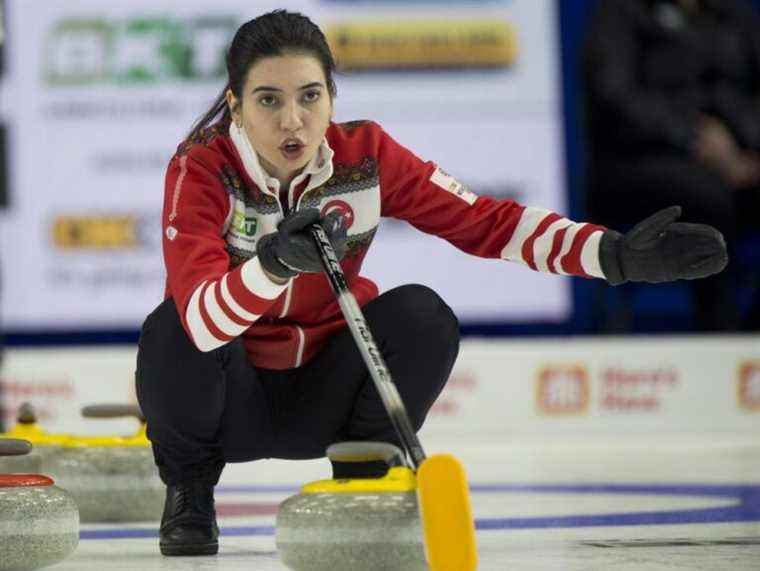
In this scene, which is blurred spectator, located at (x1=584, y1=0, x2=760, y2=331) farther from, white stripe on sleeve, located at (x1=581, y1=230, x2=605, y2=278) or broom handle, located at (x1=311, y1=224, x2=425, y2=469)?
broom handle, located at (x1=311, y1=224, x2=425, y2=469)

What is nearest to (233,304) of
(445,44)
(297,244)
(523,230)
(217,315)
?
(217,315)

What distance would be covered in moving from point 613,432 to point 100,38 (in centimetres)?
250

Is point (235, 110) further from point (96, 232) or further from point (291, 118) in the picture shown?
point (96, 232)

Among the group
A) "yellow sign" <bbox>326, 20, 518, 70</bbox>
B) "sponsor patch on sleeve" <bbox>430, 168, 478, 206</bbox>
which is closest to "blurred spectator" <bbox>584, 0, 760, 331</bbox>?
"yellow sign" <bbox>326, 20, 518, 70</bbox>

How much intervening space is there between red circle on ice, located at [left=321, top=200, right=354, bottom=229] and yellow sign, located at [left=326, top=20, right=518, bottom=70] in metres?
3.96

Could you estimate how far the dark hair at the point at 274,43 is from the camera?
2414 mm

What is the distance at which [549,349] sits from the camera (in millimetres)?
5805

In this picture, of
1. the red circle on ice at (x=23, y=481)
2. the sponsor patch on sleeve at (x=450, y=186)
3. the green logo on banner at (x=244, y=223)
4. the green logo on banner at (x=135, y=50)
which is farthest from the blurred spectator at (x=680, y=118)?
the red circle on ice at (x=23, y=481)

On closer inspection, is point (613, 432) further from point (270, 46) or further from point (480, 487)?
point (270, 46)

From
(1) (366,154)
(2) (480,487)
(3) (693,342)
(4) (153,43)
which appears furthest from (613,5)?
(1) (366,154)

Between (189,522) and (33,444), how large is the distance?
629mm

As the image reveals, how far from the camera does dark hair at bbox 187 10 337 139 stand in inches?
95.0

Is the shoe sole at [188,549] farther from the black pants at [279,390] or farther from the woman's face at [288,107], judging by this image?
the woman's face at [288,107]

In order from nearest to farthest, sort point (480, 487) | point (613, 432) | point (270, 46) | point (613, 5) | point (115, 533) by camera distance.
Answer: point (270, 46) → point (115, 533) → point (480, 487) → point (613, 432) → point (613, 5)
